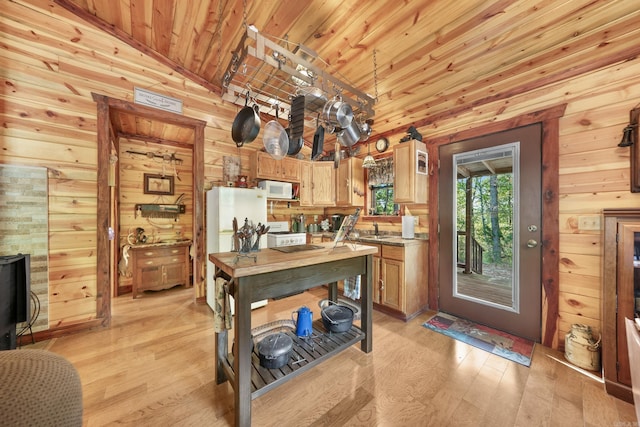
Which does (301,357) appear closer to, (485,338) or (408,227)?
(485,338)

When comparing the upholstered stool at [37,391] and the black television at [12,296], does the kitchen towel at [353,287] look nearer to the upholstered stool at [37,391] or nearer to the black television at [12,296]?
the upholstered stool at [37,391]

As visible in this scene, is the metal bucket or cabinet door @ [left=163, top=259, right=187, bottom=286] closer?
the metal bucket

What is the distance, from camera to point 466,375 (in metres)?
1.87

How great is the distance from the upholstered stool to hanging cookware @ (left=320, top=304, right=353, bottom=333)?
5.30ft

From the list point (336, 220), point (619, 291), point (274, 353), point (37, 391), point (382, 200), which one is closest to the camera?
point (37, 391)

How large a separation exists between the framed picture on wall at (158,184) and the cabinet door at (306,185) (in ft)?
7.91

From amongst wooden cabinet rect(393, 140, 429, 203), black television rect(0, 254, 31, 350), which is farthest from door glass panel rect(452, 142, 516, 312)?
black television rect(0, 254, 31, 350)

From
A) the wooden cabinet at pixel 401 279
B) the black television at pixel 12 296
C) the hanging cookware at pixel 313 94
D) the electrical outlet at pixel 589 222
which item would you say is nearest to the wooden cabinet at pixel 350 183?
the wooden cabinet at pixel 401 279

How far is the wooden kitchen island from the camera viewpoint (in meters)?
1.35

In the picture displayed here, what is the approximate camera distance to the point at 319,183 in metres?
4.12

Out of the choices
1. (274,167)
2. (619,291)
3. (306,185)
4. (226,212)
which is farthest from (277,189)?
(619,291)

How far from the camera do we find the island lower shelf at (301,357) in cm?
148

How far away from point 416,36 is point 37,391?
9.28ft

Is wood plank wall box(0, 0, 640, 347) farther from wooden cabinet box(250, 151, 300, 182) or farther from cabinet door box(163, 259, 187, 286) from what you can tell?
wooden cabinet box(250, 151, 300, 182)
